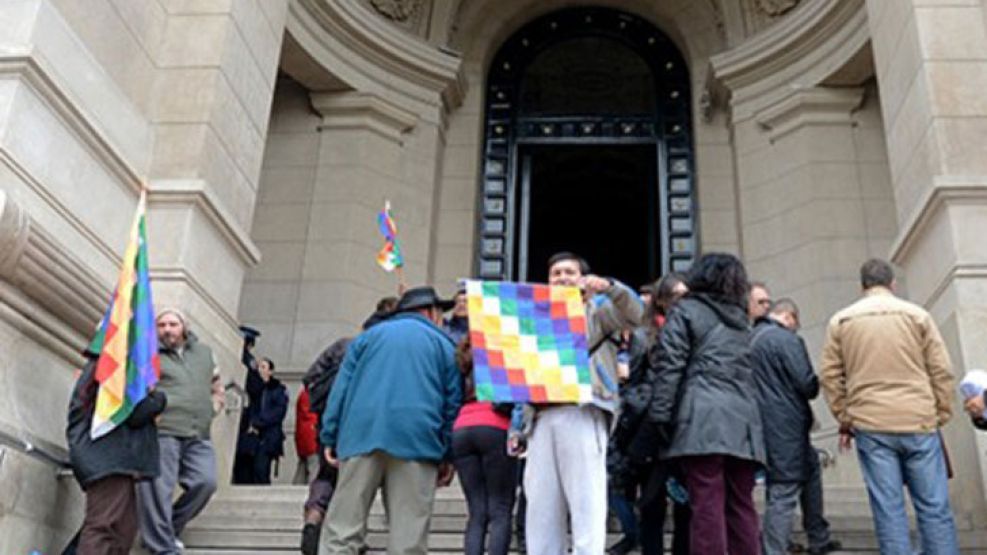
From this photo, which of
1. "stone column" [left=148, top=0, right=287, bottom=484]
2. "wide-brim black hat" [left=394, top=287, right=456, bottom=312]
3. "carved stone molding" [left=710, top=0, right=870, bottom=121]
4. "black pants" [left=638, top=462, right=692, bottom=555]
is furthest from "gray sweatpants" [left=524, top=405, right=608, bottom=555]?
"carved stone molding" [left=710, top=0, right=870, bottom=121]

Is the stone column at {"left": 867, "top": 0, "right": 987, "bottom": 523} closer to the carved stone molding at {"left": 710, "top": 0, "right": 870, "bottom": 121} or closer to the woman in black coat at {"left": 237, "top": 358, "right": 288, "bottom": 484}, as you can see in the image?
the carved stone molding at {"left": 710, "top": 0, "right": 870, "bottom": 121}

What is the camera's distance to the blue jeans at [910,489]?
5.81m

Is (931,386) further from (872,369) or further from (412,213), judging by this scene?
(412,213)

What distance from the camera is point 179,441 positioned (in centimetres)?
684

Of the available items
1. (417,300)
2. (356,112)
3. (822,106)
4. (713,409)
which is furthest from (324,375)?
(822,106)

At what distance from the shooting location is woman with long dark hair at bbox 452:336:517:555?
5703 mm

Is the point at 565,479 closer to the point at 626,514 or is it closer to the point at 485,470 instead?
the point at 485,470

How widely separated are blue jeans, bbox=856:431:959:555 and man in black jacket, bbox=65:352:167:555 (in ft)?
14.5

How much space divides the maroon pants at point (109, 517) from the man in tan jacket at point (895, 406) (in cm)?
445

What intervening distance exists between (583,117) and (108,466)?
12.4m

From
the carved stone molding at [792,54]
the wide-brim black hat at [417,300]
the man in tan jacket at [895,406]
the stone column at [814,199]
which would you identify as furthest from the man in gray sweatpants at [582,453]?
the carved stone molding at [792,54]

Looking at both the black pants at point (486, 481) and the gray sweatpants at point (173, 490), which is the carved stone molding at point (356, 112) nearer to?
the gray sweatpants at point (173, 490)

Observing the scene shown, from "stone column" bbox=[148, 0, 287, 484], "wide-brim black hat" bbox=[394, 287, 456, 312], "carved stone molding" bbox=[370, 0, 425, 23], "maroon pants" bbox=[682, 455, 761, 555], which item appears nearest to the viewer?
"maroon pants" bbox=[682, 455, 761, 555]

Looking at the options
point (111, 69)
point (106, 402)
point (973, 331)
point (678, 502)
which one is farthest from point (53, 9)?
point (973, 331)
